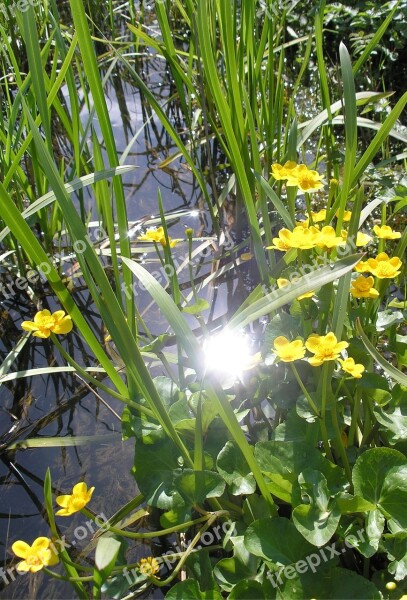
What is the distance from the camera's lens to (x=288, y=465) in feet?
3.68

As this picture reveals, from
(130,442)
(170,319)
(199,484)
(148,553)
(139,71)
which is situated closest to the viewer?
(170,319)

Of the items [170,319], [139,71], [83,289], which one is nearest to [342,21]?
[139,71]

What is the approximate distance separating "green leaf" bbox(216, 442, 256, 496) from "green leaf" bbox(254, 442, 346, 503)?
0.04 meters

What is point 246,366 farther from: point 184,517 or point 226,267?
point 226,267

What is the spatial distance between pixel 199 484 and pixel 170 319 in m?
0.32

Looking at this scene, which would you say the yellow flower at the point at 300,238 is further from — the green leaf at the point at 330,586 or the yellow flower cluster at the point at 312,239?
the green leaf at the point at 330,586

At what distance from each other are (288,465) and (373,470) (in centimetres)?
15

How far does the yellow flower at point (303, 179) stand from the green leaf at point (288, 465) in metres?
0.52

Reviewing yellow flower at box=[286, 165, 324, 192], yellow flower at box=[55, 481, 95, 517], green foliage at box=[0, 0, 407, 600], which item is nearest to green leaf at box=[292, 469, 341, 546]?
green foliage at box=[0, 0, 407, 600]

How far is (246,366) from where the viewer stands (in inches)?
49.1

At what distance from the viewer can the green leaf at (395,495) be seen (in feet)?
3.40

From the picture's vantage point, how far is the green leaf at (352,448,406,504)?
1060 mm
